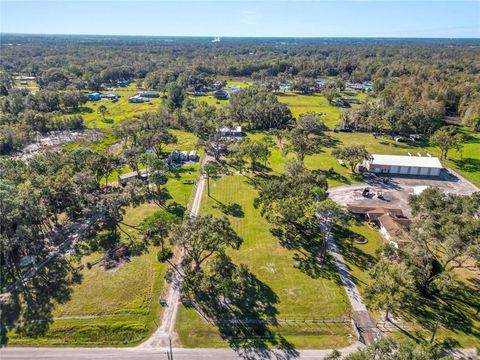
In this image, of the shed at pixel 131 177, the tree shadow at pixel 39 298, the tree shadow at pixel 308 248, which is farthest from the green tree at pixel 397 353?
the shed at pixel 131 177

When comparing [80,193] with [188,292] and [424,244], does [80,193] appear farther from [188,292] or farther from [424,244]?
[424,244]

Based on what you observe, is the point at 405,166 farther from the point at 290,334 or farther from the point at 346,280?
the point at 290,334

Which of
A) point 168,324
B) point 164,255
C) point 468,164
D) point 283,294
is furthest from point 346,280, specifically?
point 468,164

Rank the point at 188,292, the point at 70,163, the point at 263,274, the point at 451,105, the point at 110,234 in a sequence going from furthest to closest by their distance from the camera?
the point at 451,105
the point at 70,163
the point at 110,234
the point at 263,274
the point at 188,292

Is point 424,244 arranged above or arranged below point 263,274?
above

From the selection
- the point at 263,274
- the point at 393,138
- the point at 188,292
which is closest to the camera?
the point at 188,292

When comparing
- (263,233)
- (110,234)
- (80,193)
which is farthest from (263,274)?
(80,193)

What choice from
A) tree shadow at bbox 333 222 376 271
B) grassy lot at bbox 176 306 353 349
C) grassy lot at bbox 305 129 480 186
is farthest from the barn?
grassy lot at bbox 176 306 353 349

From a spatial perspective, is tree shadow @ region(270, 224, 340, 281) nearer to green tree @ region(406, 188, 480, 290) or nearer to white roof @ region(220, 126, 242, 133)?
green tree @ region(406, 188, 480, 290)
